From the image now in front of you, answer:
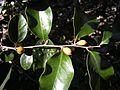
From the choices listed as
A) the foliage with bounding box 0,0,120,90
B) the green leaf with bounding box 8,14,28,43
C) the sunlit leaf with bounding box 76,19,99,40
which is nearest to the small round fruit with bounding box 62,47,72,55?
the foliage with bounding box 0,0,120,90

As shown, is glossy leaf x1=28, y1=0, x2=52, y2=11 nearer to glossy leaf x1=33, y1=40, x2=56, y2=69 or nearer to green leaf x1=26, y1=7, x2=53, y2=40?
green leaf x1=26, y1=7, x2=53, y2=40

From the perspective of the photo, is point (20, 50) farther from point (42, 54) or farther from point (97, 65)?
point (97, 65)

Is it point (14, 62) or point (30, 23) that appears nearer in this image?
point (30, 23)

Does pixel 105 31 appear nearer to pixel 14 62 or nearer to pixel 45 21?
pixel 45 21

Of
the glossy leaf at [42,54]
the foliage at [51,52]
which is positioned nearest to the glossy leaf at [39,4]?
the foliage at [51,52]

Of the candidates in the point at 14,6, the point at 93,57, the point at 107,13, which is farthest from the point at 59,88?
the point at 107,13

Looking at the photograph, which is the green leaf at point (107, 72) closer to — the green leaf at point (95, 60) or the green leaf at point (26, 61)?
the green leaf at point (95, 60)

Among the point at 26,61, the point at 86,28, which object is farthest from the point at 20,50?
the point at 86,28
